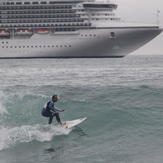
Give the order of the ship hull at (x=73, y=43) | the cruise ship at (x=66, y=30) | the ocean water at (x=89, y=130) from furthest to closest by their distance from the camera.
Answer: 1. the cruise ship at (x=66, y=30)
2. the ship hull at (x=73, y=43)
3. the ocean water at (x=89, y=130)

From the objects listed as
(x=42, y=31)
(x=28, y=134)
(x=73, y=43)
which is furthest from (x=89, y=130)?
(x=42, y=31)

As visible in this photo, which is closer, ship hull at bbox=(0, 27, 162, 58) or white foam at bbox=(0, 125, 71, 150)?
white foam at bbox=(0, 125, 71, 150)

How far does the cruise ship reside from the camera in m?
85.1

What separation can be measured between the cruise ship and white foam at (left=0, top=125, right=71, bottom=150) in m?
71.0

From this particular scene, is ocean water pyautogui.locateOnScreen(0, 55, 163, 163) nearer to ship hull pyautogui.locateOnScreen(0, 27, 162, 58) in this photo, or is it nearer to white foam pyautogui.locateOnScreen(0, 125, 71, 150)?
white foam pyautogui.locateOnScreen(0, 125, 71, 150)

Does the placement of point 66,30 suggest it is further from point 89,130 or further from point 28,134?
point 28,134

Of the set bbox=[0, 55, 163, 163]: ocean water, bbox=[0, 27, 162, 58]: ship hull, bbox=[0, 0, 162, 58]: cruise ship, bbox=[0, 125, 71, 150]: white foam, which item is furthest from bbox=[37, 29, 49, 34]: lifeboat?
bbox=[0, 125, 71, 150]: white foam

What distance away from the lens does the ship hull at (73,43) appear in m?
84.9

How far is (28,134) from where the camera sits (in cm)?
1398

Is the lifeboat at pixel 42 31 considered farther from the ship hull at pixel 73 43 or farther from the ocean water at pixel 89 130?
the ocean water at pixel 89 130

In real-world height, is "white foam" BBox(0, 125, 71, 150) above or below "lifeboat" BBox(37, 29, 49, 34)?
below

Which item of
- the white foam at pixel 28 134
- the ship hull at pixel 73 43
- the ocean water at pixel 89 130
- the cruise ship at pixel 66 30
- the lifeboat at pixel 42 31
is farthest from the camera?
the lifeboat at pixel 42 31

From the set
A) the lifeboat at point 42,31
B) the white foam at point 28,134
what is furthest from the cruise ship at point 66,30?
the white foam at point 28,134

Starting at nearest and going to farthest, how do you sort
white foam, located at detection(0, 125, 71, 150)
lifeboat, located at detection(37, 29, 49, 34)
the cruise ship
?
white foam, located at detection(0, 125, 71, 150) → the cruise ship → lifeboat, located at detection(37, 29, 49, 34)
